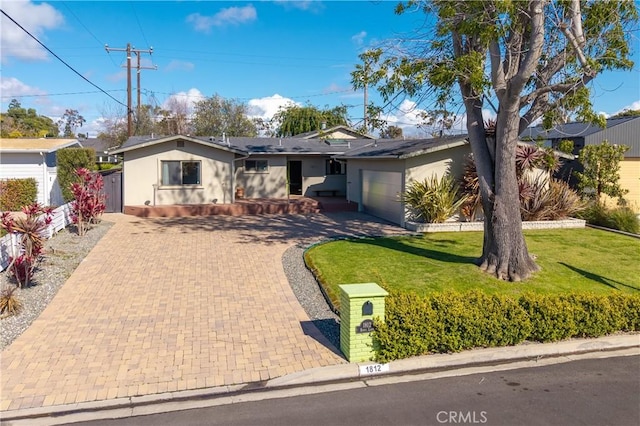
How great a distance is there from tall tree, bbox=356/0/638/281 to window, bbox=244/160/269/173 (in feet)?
47.0

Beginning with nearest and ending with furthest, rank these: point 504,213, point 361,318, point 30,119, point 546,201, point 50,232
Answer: point 361,318, point 504,213, point 50,232, point 546,201, point 30,119

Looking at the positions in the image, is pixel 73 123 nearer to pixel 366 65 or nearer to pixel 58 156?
pixel 58 156

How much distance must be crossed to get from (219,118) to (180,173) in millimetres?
32383

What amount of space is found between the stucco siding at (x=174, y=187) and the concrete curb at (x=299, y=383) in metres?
16.7

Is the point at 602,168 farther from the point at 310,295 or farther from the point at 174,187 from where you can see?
the point at 174,187

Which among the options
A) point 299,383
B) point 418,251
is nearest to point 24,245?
point 299,383

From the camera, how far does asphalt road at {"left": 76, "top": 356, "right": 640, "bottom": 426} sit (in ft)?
16.8

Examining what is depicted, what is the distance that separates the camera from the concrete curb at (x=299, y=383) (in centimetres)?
528

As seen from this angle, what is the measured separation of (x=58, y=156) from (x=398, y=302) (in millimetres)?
19686

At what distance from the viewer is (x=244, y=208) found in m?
21.2

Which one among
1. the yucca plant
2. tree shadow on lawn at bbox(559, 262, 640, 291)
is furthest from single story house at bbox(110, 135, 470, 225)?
the yucca plant

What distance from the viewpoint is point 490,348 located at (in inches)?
274

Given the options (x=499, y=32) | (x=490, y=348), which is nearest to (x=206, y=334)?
(x=490, y=348)

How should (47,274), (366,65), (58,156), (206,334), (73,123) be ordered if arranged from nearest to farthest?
(206,334), (47,274), (366,65), (58,156), (73,123)
